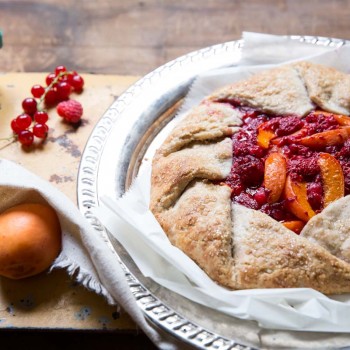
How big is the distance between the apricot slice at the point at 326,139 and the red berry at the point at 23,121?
4.36 ft

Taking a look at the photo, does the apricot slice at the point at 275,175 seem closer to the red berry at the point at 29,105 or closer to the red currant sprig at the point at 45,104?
the red currant sprig at the point at 45,104

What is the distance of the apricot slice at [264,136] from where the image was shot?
235 centimetres

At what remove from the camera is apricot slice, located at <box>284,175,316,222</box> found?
2.12 metres

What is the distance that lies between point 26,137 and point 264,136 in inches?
44.9

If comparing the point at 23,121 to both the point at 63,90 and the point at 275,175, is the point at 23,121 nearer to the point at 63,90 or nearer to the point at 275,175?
the point at 63,90

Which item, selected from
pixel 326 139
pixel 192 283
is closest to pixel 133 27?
pixel 326 139

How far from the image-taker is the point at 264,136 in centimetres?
238

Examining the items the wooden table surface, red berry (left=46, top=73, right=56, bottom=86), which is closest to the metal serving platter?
the wooden table surface

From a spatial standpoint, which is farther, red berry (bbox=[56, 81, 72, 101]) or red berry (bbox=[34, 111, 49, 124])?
red berry (bbox=[56, 81, 72, 101])

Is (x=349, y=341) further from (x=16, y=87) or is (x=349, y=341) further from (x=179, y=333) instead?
(x=16, y=87)

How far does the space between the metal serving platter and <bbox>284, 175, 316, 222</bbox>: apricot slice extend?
0.42 meters

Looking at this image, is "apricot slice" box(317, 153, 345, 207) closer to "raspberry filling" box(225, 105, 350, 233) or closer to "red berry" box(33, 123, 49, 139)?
"raspberry filling" box(225, 105, 350, 233)

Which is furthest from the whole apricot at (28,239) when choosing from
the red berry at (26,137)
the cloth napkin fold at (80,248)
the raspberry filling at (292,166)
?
the raspberry filling at (292,166)

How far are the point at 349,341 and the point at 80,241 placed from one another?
3.34ft
